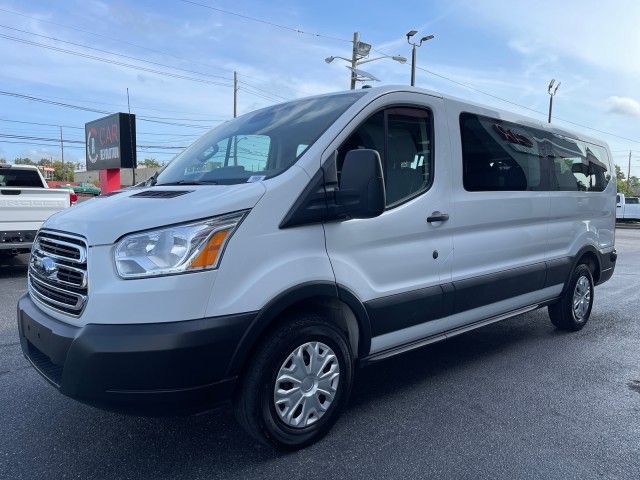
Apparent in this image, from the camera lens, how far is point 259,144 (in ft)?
11.6

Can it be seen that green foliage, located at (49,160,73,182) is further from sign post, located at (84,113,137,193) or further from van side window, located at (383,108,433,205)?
van side window, located at (383,108,433,205)

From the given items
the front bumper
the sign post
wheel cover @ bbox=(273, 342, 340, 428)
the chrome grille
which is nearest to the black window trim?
wheel cover @ bbox=(273, 342, 340, 428)

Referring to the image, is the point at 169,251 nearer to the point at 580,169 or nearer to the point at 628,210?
the point at 580,169

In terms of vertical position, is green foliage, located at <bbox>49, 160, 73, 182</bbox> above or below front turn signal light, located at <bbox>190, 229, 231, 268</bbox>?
above

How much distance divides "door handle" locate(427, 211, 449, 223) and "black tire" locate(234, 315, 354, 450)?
1.12 meters

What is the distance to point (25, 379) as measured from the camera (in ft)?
13.3

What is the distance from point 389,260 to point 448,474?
1.31m

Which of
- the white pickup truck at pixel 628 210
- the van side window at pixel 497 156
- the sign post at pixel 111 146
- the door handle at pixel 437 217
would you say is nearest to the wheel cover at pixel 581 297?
the van side window at pixel 497 156

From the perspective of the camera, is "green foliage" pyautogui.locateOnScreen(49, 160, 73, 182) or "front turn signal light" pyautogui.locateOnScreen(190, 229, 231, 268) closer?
"front turn signal light" pyautogui.locateOnScreen(190, 229, 231, 268)

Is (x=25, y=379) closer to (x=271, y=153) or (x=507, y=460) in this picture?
(x=271, y=153)

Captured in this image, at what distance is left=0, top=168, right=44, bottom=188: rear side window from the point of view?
9.65 m

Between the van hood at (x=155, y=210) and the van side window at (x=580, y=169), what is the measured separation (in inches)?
145

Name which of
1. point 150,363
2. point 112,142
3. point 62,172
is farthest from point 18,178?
point 62,172

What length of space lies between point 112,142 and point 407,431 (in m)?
14.5
